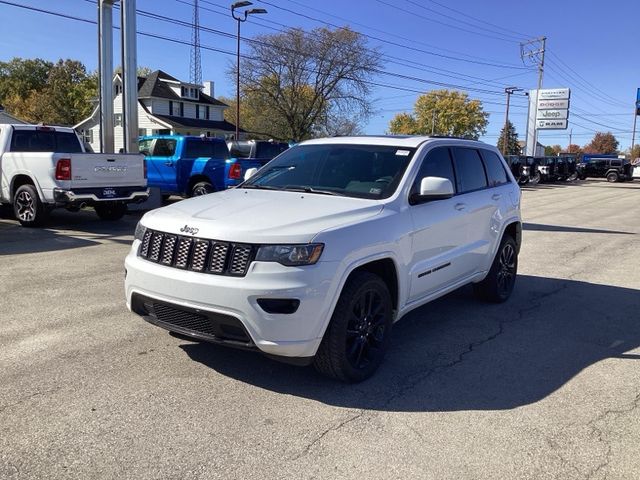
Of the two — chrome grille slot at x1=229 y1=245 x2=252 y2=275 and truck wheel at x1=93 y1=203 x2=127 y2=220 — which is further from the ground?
chrome grille slot at x1=229 y1=245 x2=252 y2=275

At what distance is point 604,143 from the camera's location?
134 metres

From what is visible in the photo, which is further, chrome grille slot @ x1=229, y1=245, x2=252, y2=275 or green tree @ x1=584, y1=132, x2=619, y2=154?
green tree @ x1=584, y1=132, x2=619, y2=154

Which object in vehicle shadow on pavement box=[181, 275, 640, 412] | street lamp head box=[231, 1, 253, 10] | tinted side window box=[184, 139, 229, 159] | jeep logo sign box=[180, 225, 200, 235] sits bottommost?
vehicle shadow on pavement box=[181, 275, 640, 412]

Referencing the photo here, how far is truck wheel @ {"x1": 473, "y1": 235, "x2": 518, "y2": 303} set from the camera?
627 centimetres

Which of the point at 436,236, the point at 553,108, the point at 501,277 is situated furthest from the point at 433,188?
the point at 553,108

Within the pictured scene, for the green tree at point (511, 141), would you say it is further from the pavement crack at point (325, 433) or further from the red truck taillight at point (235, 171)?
the pavement crack at point (325, 433)

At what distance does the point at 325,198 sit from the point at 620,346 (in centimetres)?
305

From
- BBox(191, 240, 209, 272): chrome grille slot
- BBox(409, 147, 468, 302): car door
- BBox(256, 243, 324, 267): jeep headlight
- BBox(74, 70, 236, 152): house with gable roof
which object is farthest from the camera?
BBox(74, 70, 236, 152): house with gable roof

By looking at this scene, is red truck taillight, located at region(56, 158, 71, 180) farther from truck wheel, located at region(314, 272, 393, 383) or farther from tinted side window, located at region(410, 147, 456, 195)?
truck wheel, located at region(314, 272, 393, 383)

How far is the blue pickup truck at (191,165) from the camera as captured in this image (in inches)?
567

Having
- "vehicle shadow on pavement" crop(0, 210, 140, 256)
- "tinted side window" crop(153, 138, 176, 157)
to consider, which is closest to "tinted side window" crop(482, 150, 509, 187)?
"vehicle shadow on pavement" crop(0, 210, 140, 256)

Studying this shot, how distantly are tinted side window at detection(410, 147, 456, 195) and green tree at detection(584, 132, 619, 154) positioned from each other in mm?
142257

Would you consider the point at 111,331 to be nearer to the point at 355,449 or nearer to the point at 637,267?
the point at 355,449

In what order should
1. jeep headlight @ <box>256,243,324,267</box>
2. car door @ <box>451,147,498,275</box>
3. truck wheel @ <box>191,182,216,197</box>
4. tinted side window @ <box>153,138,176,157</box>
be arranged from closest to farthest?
jeep headlight @ <box>256,243,324,267</box> → car door @ <box>451,147,498,275</box> → truck wheel @ <box>191,182,216,197</box> → tinted side window @ <box>153,138,176,157</box>
